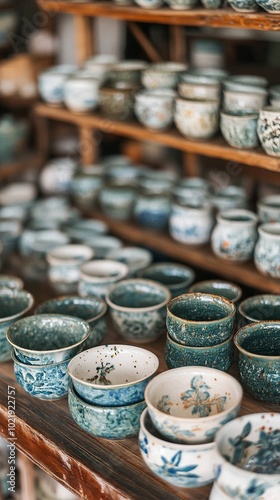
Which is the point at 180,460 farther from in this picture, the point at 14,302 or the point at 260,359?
the point at 14,302

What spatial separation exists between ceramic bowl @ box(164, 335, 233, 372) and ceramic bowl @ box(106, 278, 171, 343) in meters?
0.18

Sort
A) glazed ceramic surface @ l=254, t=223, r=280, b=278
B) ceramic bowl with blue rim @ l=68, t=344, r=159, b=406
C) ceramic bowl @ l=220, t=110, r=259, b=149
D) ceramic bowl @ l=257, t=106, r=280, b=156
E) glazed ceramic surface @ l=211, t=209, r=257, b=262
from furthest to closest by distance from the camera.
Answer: glazed ceramic surface @ l=211, t=209, r=257, b=262, glazed ceramic surface @ l=254, t=223, r=280, b=278, ceramic bowl @ l=220, t=110, r=259, b=149, ceramic bowl @ l=257, t=106, r=280, b=156, ceramic bowl with blue rim @ l=68, t=344, r=159, b=406

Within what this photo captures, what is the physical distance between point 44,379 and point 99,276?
0.60 metres

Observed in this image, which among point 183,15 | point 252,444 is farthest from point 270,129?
point 252,444

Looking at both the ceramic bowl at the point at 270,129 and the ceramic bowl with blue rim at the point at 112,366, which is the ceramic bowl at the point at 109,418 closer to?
the ceramic bowl with blue rim at the point at 112,366

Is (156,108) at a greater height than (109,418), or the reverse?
(156,108)

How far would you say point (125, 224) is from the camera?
2.48 metres

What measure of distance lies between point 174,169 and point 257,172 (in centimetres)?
84

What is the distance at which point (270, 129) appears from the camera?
169cm

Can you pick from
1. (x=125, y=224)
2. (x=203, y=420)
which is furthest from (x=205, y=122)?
(x=203, y=420)

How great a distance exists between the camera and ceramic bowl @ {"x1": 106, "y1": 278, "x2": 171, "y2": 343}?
1759 mm

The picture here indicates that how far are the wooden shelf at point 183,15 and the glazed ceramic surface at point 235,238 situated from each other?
0.62 metres

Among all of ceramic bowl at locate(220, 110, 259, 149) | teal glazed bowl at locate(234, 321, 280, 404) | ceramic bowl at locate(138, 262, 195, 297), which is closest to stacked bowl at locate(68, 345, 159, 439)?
teal glazed bowl at locate(234, 321, 280, 404)

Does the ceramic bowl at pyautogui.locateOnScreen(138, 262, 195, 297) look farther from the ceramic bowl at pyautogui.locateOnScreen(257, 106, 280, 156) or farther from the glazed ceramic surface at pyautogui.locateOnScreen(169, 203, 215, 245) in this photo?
the ceramic bowl at pyautogui.locateOnScreen(257, 106, 280, 156)
